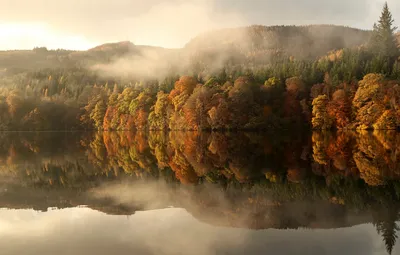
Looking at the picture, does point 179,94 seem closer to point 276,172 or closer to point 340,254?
point 276,172

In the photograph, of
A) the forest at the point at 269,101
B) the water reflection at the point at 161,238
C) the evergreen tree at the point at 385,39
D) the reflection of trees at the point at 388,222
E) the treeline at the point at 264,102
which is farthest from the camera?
the evergreen tree at the point at 385,39

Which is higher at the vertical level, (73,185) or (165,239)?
(165,239)

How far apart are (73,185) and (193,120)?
80.4 meters

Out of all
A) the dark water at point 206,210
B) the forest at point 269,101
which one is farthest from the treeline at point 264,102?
the dark water at point 206,210

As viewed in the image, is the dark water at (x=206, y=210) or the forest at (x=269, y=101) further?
the forest at (x=269, y=101)

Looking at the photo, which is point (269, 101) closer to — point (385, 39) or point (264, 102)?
point (264, 102)

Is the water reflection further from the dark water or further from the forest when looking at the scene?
the forest

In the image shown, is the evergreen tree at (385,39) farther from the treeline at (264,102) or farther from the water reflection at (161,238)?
the water reflection at (161,238)

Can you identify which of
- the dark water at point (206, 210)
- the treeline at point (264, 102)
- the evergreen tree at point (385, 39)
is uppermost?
the evergreen tree at point (385, 39)

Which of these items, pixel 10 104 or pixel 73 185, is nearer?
pixel 73 185

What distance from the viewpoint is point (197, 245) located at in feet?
35.6

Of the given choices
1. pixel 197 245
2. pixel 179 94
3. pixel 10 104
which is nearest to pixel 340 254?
pixel 197 245

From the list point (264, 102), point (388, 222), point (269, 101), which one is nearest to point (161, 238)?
point (388, 222)

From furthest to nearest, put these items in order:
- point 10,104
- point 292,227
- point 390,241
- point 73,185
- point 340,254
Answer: point 10,104 → point 73,185 → point 292,227 → point 390,241 → point 340,254
